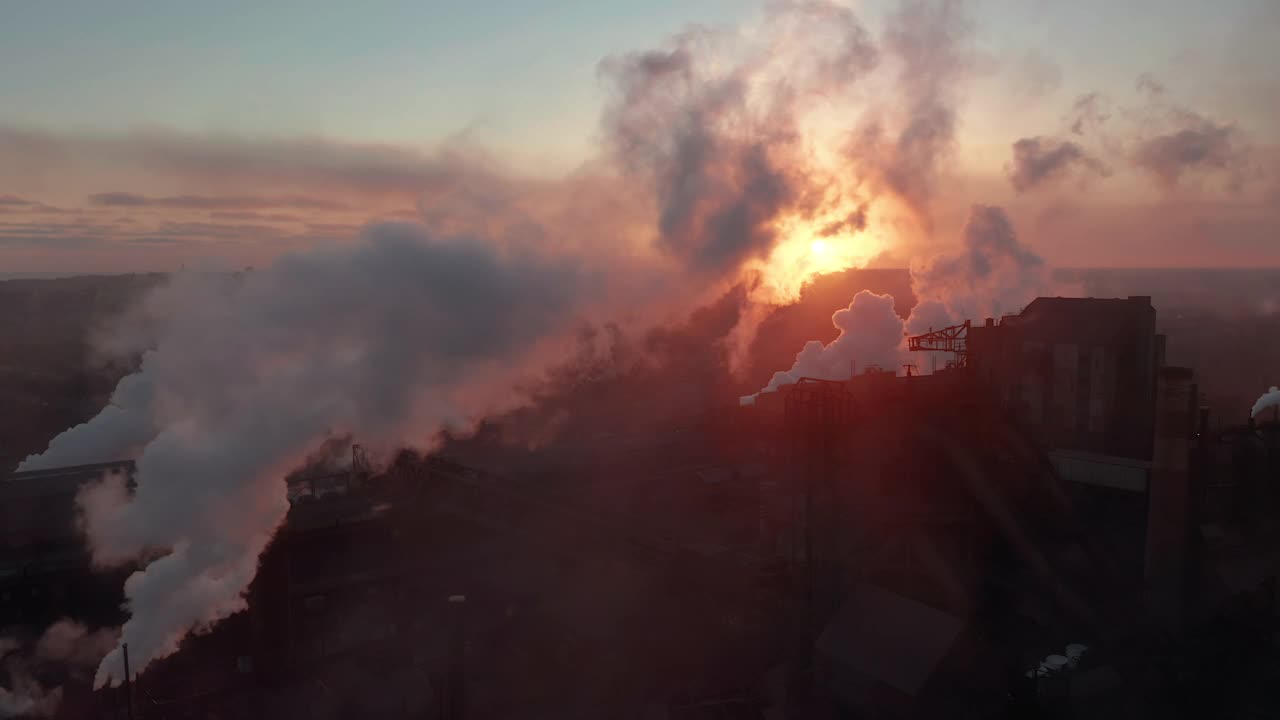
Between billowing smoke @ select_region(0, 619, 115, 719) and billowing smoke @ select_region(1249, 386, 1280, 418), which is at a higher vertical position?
billowing smoke @ select_region(1249, 386, 1280, 418)

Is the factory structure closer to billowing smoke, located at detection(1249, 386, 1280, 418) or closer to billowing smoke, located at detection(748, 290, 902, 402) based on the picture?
billowing smoke, located at detection(1249, 386, 1280, 418)

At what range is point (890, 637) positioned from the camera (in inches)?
602

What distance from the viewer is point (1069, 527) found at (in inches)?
805

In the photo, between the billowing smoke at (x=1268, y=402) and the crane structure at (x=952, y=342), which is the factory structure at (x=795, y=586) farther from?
the billowing smoke at (x=1268, y=402)

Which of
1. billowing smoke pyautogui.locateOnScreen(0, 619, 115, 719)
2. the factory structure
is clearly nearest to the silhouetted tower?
the factory structure

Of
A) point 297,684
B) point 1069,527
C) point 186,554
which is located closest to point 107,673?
point 186,554

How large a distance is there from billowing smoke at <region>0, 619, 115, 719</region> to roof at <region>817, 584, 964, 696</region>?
14.4 meters

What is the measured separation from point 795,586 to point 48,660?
51.2 feet

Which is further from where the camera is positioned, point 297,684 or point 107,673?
point 297,684

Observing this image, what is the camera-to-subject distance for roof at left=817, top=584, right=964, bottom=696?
47.5ft

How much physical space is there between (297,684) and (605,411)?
27046 mm

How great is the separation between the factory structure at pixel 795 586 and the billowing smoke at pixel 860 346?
14275 millimetres

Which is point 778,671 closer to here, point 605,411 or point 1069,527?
point 1069,527

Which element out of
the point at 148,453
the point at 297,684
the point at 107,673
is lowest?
the point at 297,684
